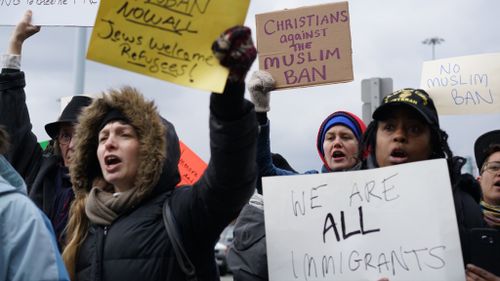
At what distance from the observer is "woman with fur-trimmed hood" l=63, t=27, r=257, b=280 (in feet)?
7.00

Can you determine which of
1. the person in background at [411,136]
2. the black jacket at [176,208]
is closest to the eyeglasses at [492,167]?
the person in background at [411,136]

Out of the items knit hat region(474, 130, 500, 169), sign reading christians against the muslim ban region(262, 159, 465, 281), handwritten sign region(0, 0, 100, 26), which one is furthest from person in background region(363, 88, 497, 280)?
handwritten sign region(0, 0, 100, 26)

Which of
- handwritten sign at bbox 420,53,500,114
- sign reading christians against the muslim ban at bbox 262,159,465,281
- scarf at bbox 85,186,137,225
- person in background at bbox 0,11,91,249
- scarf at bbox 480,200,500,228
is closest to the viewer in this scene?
sign reading christians against the muslim ban at bbox 262,159,465,281

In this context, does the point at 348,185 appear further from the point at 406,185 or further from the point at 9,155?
the point at 9,155

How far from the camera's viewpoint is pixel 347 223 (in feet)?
8.16

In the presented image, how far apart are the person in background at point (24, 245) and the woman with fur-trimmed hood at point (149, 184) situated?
533 mm

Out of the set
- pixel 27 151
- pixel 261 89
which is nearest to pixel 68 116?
pixel 27 151

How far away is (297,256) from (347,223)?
0.80 feet

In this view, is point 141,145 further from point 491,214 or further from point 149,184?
point 491,214

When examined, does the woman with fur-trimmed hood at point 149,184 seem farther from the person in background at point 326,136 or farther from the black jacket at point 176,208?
the person in background at point 326,136

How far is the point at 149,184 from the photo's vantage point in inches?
102

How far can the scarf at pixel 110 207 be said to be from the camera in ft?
8.38

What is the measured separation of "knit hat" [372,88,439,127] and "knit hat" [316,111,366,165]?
0.85 meters

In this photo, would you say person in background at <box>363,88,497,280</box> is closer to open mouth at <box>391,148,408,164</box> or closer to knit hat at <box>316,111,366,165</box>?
open mouth at <box>391,148,408,164</box>
